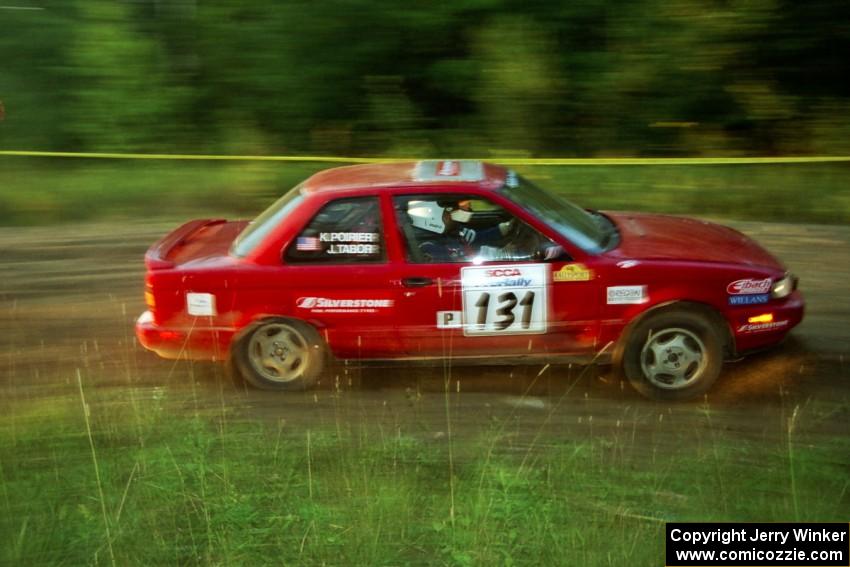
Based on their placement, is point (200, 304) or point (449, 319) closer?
point (449, 319)

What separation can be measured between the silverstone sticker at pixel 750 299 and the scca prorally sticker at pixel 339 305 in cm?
220

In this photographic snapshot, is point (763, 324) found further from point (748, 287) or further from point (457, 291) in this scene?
point (457, 291)

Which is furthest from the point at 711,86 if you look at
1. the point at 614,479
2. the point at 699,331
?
the point at 614,479

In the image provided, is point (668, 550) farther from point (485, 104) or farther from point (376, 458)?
point (485, 104)

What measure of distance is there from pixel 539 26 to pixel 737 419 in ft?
35.1

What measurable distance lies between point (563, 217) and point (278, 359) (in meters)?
2.15

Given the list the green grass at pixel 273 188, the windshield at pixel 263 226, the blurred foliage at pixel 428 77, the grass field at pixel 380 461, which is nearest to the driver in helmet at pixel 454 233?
the windshield at pixel 263 226

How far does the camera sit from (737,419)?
6.37 meters

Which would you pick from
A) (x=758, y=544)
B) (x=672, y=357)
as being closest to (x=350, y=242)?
(x=672, y=357)

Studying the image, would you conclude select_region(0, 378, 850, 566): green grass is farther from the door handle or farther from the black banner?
the door handle

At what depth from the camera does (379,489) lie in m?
5.29

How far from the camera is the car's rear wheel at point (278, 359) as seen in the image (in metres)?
6.89

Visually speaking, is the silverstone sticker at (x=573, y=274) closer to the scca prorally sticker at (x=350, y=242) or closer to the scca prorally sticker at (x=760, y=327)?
the scca prorally sticker at (x=760, y=327)

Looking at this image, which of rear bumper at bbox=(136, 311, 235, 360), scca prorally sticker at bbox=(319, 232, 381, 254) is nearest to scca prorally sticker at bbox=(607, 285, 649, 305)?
scca prorally sticker at bbox=(319, 232, 381, 254)
